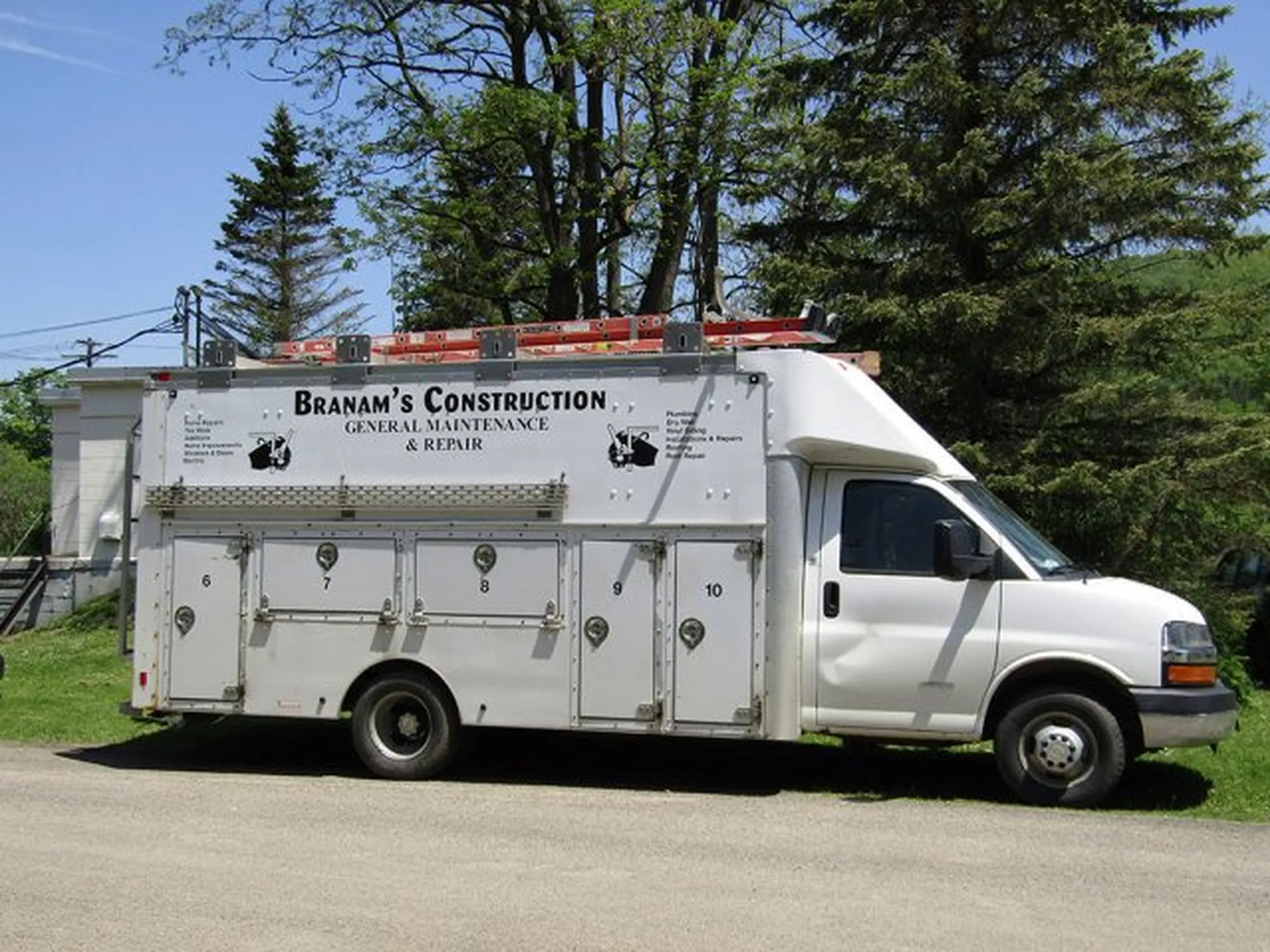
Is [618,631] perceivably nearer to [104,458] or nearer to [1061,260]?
[1061,260]

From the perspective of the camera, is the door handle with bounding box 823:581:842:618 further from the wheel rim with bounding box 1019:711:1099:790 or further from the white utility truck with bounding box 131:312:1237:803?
the wheel rim with bounding box 1019:711:1099:790

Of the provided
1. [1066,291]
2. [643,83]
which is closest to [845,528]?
[1066,291]

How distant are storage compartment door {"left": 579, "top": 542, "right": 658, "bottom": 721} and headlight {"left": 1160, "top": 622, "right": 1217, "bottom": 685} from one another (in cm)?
320

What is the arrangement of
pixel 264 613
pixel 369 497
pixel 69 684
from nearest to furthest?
pixel 369 497 < pixel 264 613 < pixel 69 684

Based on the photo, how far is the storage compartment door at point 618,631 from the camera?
9188 millimetres

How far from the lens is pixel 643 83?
69.2 ft

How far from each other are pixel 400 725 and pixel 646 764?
1959 millimetres

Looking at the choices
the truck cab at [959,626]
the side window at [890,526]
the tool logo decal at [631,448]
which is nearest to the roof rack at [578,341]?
the truck cab at [959,626]

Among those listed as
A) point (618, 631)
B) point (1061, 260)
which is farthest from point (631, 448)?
point (1061, 260)

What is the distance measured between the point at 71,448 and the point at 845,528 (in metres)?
19.3

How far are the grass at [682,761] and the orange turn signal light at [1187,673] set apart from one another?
88 cm

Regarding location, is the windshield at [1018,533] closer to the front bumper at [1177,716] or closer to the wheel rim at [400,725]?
the front bumper at [1177,716]

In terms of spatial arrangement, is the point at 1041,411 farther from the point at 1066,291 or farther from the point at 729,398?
the point at 729,398

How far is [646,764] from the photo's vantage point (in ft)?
34.6
